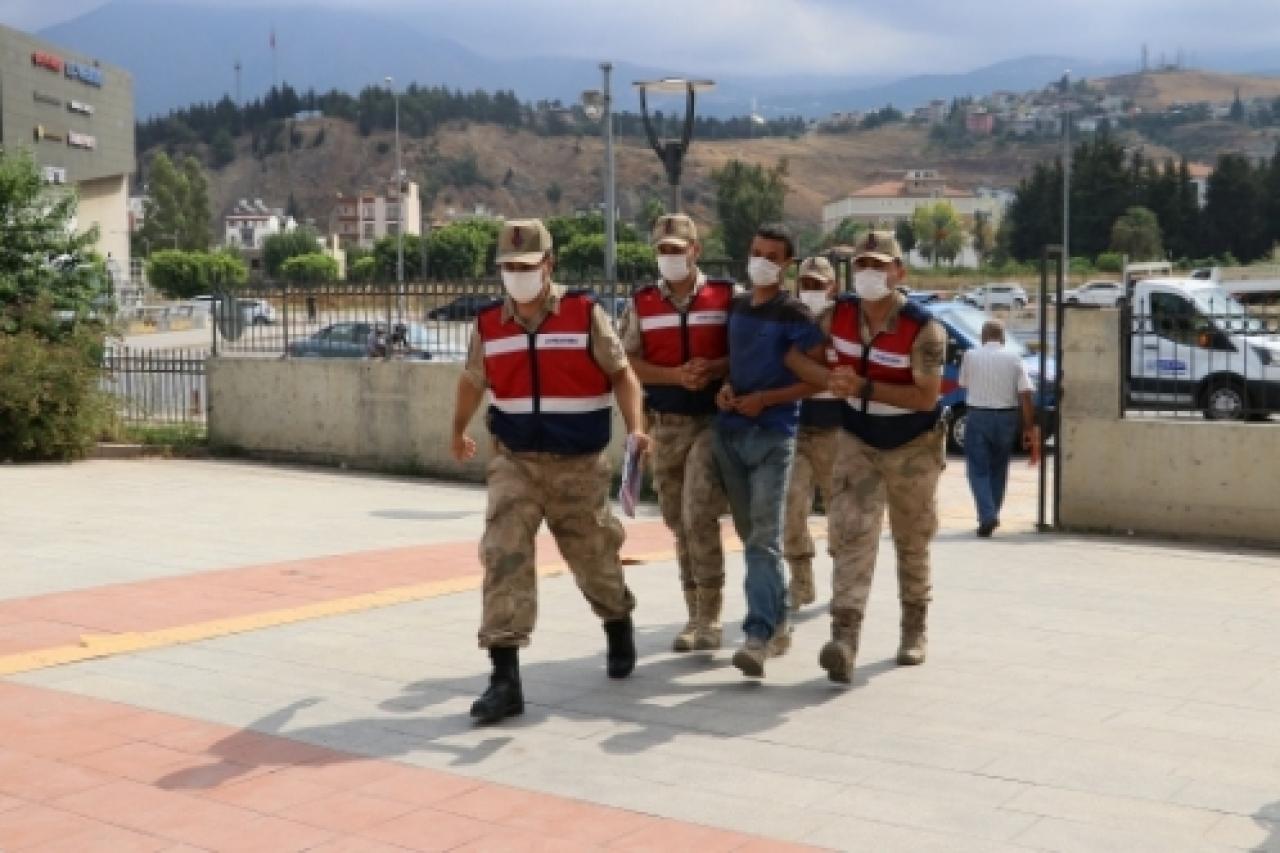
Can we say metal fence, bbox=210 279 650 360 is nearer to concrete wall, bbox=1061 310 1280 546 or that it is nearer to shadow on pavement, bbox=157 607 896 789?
concrete wall, bbox=1061 310 1280 546

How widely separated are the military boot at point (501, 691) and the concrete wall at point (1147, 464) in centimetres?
684

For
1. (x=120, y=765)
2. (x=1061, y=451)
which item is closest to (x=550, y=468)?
(x=120, y=765)

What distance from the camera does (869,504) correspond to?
24.8 ft

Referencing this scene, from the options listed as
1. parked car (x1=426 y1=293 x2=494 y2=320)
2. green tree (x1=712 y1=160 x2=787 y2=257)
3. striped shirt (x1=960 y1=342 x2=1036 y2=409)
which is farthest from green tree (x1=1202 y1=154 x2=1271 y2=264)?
striped shirt (x1=960 y1=342 x2=1036 y2=409)

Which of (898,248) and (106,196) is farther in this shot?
(106,196)

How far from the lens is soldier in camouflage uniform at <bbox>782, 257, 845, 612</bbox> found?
28.3 feet

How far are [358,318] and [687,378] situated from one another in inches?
371

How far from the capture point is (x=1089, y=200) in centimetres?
10650

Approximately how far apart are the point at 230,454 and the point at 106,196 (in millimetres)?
79956

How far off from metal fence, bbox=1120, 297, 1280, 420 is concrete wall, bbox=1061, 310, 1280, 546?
12 cm

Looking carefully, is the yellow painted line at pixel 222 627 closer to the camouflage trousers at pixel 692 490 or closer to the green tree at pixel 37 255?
the camouflage trousers at pixel 692 490

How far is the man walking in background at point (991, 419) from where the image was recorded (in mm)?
12844

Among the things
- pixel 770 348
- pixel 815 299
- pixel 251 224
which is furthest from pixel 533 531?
pixel 251 224

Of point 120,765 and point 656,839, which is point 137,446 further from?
point 656,839
